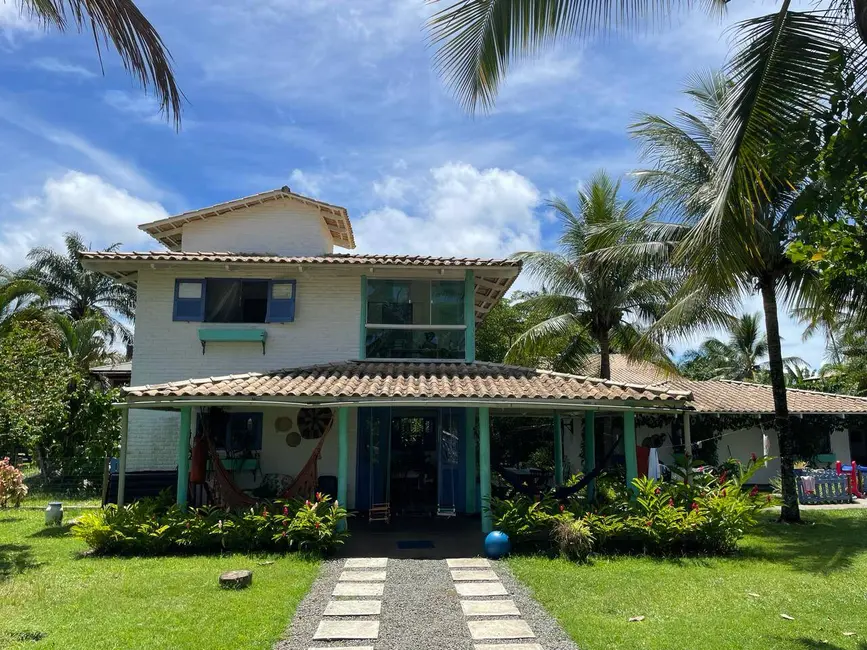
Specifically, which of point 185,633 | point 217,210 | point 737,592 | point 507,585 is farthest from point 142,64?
point 217,210

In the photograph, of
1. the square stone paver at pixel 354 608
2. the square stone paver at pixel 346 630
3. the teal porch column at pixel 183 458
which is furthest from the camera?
the teal porch column at pixel 183 458

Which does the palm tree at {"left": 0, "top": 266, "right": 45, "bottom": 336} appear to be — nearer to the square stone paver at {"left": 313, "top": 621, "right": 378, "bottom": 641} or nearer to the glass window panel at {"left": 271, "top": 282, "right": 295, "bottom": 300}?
the glass window panel at {"left": 271, "top": 282, "right": 295, "bottom": 300}

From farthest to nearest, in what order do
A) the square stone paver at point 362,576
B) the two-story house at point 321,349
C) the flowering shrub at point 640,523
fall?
the two-story house at point 321,349 < the flowering shrub at point 640,523 < the square stone paver at point 362,576

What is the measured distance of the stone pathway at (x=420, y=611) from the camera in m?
5.99

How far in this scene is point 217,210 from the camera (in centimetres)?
1538

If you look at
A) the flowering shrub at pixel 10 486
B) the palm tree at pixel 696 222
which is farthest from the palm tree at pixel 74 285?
the palm tree at pixel 696 222

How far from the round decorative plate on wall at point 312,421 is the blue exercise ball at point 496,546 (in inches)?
192

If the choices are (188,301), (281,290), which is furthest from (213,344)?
(281,290)

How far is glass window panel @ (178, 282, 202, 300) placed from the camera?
13602 millimetres

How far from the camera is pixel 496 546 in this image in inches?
372

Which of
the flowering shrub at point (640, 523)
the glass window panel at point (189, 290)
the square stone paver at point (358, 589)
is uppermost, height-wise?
the glass window panel at point (189, 290)

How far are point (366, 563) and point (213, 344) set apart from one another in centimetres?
639

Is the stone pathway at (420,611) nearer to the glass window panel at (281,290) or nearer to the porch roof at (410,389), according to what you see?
the porch roof at (410,389)

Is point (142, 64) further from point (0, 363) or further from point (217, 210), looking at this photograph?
point (0, 363)
